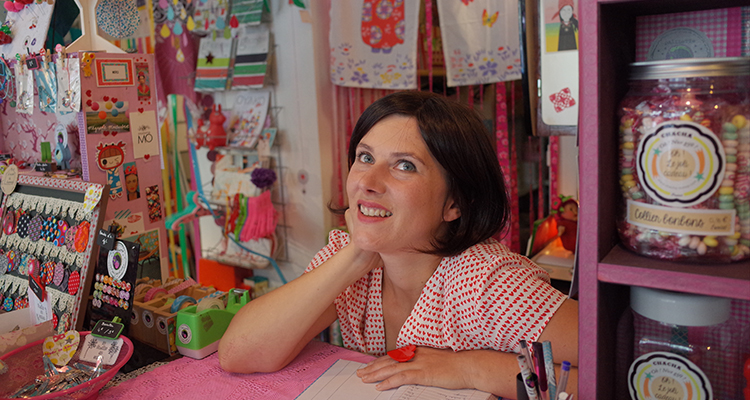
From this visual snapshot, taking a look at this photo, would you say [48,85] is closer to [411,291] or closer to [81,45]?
[81,45]

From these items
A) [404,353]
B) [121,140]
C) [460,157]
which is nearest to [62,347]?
[121,140]

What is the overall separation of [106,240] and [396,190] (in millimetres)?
707

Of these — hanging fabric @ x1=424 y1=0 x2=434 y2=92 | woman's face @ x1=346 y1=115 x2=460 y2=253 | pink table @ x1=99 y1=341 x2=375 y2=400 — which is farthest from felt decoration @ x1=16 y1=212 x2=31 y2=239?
hanging fabric @ x1=424 y1=0 x2=434 y2=92

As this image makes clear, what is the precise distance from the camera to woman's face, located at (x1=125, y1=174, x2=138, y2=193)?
63.2 inches

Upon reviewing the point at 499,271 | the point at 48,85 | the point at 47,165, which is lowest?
the point at 499,271

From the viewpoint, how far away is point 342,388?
110cm

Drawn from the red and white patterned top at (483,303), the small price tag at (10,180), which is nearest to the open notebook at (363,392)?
the red and white patterned top at (483,303)

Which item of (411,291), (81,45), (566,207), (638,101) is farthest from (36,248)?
(566,207)

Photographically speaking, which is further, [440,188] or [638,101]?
[440,188]

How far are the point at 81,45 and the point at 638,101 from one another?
1.47 m

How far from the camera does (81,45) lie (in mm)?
1586

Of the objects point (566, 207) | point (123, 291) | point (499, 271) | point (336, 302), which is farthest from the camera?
point (566, 207)

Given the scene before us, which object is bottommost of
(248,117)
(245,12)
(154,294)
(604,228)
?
(154,294)

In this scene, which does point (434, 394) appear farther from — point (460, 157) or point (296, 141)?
point (296, 141)
